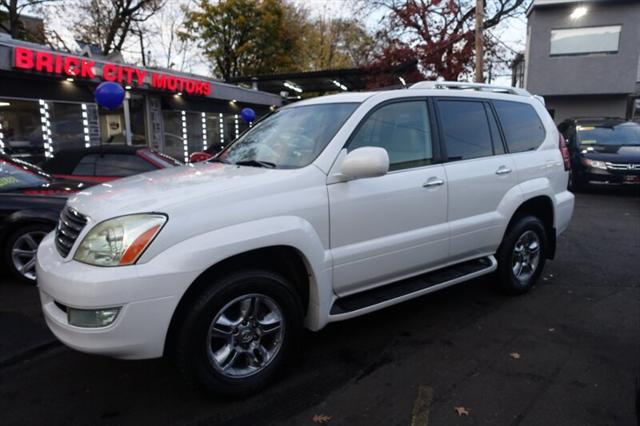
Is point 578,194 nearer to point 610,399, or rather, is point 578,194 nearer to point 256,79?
point 610,399

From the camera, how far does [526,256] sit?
15.1 ft

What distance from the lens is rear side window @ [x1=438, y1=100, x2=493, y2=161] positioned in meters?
3.85

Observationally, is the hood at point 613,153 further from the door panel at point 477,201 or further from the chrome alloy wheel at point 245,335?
the chrome alloy wheel at point 245,335

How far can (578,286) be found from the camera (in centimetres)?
488

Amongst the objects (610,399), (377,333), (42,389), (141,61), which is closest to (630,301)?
(610,399)

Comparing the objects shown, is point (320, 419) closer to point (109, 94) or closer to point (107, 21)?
point (109, 94)

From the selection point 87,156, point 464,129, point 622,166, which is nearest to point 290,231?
point 464,129

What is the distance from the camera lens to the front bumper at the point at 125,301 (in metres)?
2.36

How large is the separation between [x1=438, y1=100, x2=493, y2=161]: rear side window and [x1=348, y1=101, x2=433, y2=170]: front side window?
220 millimetres

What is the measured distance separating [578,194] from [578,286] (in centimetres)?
763

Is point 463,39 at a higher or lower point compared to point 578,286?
higher

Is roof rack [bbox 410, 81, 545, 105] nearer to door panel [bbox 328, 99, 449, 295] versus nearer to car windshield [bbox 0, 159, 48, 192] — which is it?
door panel [bbox 328, 99, 449, 295]

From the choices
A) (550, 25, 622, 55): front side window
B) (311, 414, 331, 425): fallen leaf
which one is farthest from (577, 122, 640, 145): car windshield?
(311, 414, 331, 425): fallen leaf

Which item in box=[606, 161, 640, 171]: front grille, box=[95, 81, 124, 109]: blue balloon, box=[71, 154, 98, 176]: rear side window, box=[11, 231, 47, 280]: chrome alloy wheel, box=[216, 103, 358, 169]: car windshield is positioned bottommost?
box=[11, 231, 47, 280]: chrome alloy wheel
